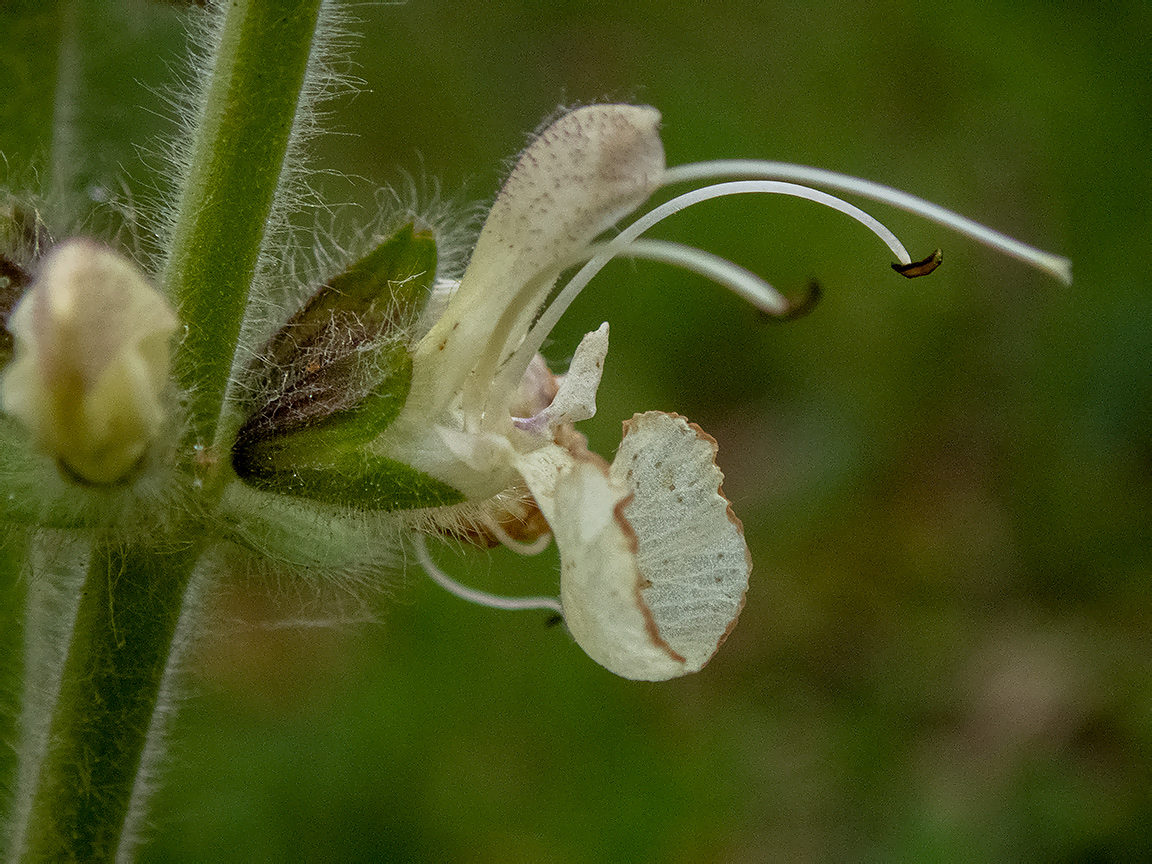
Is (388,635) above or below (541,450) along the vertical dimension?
below

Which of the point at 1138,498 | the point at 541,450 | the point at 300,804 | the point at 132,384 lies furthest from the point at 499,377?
the point at 1138,498

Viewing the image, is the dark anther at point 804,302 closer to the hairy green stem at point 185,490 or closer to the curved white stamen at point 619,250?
the curved white stamen at point 619,250

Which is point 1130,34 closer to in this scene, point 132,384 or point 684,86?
point 684,86

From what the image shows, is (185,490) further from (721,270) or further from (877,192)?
(877,192)

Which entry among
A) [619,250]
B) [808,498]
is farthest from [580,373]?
[808,498]

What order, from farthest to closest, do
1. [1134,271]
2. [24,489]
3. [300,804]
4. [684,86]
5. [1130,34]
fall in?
1. [684,86]
2. [1130,34]
3. [1134,271]
4. [300,804]
5. [24,489]

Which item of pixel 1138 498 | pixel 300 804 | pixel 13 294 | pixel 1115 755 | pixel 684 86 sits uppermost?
pixel 13 294
